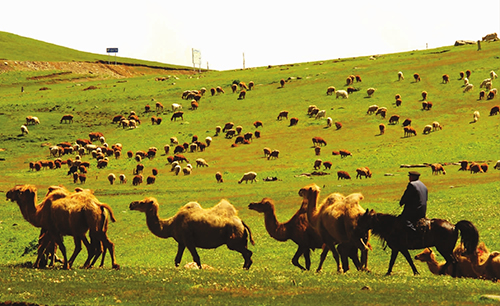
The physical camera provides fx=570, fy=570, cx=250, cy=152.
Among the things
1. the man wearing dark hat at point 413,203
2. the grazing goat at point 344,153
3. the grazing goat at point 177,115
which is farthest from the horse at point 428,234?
the grazing goat at point 177,115

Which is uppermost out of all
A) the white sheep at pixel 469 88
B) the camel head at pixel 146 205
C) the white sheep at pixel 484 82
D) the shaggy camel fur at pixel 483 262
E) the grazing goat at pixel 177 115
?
the white sheep at pixel 484 82

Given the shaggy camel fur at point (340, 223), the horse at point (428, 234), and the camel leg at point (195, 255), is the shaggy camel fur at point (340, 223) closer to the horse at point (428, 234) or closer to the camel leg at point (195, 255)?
the horse at point (428, 234)

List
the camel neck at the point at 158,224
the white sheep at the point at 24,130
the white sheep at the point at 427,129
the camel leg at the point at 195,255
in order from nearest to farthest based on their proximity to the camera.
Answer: the camel leg at the point at 195,255
the camel neck at the point at 158,224
the white sheep at the point at 427,129
the white sheep at the point at 24,130

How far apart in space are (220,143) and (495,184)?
122 feet

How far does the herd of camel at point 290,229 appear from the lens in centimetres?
1828

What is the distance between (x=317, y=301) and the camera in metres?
13.7

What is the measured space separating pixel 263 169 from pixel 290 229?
3373 cm

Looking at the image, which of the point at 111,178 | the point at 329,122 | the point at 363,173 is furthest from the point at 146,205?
the point at 329,122

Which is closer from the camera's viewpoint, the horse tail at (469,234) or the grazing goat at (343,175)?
the horse tail at (469,234)

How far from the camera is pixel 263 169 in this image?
55.6 meters

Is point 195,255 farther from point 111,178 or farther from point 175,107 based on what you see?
point 175,107

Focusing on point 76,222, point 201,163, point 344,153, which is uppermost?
point 344,153

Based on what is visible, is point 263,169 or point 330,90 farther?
point 330,90

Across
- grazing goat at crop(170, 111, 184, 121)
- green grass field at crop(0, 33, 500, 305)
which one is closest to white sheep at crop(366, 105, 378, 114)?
green grass field at crop(0, 33, 500, 305)
